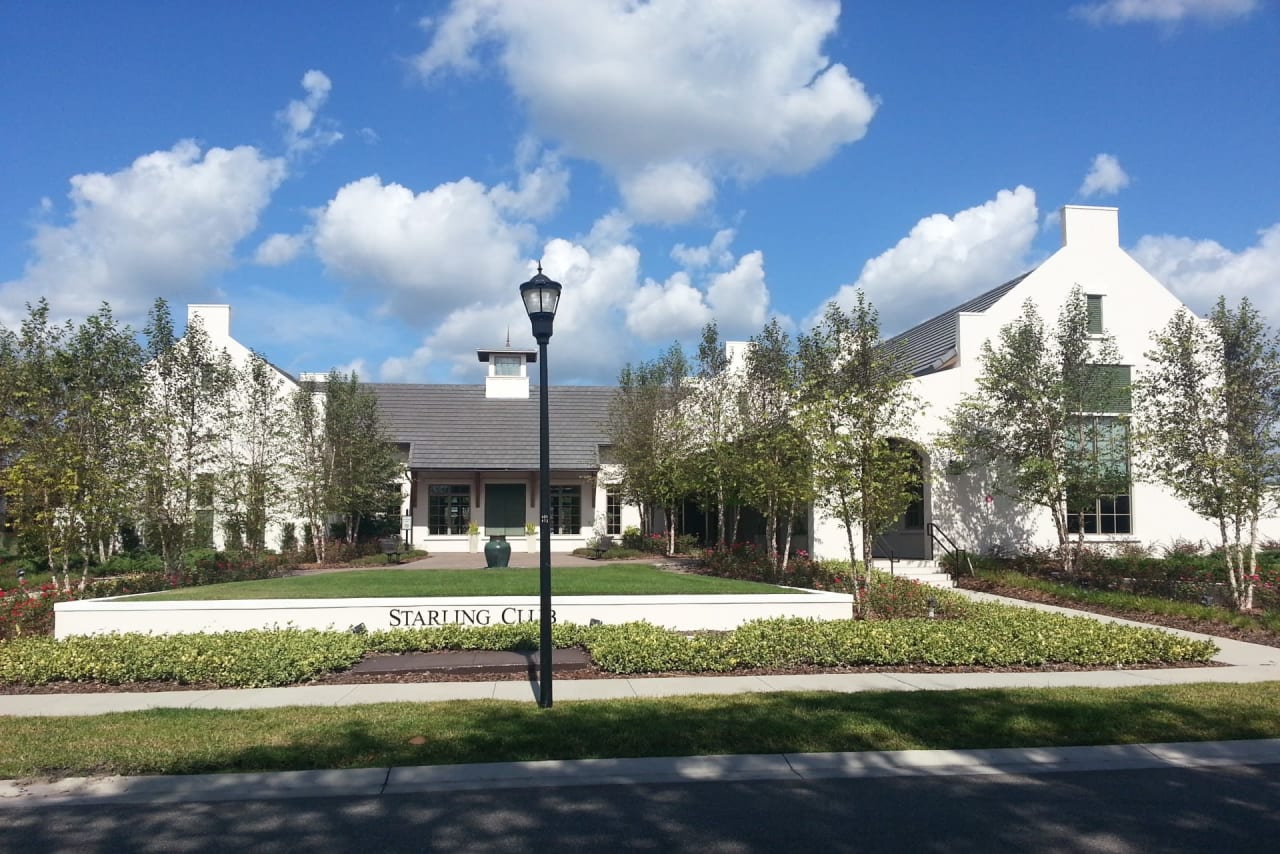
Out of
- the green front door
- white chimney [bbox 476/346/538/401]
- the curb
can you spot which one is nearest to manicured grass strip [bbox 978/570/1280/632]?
the curb

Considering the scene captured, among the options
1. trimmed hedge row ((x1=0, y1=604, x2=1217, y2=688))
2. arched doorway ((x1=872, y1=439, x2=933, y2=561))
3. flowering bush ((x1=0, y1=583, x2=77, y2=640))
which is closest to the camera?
trimmed hedge row ((x1=0, y1=604, x2=1217, y2=688))

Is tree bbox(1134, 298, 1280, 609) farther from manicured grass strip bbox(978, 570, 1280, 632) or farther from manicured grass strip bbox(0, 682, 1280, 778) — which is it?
manicured grass strip bbox(0, 682, 1280, 778)

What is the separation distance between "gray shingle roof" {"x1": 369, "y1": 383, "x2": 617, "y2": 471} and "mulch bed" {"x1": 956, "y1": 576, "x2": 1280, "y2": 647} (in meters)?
14.7

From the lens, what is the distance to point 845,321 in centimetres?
1648

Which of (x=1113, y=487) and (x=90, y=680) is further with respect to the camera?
(x=1113, y=487)

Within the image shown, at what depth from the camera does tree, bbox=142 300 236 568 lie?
1684cm

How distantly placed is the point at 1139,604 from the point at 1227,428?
11.6 feet

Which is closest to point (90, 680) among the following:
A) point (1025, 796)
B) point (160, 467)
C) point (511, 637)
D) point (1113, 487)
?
point (511, 637)

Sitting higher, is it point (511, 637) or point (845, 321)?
point (845, 321)

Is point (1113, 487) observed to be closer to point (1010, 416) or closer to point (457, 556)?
point (1010, 416)

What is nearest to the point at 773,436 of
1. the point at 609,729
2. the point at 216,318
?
the point at 609,729

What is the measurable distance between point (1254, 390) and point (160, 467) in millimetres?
20420

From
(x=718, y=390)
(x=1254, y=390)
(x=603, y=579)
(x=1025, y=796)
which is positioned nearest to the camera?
(x=1025, y=796)

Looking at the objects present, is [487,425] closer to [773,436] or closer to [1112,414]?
[773,436]
